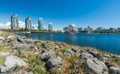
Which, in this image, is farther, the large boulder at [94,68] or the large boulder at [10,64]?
the large boulder at [10,64]

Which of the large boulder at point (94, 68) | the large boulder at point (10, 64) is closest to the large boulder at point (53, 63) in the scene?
the large boulder at point (10, 64)

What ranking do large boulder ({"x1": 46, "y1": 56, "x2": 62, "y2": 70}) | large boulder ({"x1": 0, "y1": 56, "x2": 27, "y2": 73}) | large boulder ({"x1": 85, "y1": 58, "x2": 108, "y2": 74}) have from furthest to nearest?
large boulder ({"x1": 46, "y1": 56, "x2": 62, "y2": 70}), large boulder ({"x1": 0, "y1": 56, "x2": 27, "y2": 73}), large boulder ({"x1": 85, "y1": 58, "x2": 108, "y2": 74})

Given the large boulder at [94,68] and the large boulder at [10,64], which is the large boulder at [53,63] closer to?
the large boulder at [10,64]

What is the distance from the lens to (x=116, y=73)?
12812 mm

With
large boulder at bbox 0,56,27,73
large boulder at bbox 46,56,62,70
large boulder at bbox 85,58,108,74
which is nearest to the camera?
large boulder at bbox 85,58,108,74

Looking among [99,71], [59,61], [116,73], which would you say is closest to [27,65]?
[59,61]

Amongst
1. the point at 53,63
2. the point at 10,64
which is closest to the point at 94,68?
the point at 53,63

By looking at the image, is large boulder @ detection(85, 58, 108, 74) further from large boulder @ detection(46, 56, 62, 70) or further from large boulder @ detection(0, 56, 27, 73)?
large boulder @ detection(0, 56, 27, 73)

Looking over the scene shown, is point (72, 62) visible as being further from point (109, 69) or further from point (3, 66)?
point (3, 66)

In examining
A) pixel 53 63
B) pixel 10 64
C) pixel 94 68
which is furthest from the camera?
pixel 53 63

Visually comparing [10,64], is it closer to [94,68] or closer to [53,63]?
[53,63]

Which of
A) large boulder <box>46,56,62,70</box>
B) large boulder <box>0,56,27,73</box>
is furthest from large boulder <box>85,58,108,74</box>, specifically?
large boulder <box>0,56,27,73</box>

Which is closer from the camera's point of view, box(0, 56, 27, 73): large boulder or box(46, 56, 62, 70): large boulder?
box(0, 56, 27, 73): large boulder

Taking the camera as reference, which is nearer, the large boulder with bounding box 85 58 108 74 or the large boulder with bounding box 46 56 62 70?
the large boulder with bounding box 85 58 108 74
